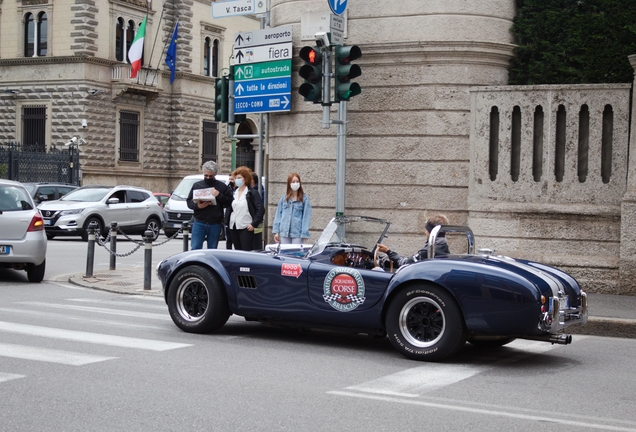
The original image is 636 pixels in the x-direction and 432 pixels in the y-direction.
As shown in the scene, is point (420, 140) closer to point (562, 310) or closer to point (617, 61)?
point (617, 61)

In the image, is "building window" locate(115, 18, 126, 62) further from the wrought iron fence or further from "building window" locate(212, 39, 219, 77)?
"building window" locate(212, 39, 219, 77)

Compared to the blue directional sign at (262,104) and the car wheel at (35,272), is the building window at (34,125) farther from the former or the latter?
the car wheel at (35,272)

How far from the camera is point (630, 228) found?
13891 mm

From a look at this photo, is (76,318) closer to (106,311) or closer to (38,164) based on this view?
(106,311)

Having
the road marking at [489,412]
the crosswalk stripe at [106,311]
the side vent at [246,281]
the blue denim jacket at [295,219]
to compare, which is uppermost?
the blue denim jacket at [295,219]

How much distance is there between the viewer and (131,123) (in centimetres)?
4625

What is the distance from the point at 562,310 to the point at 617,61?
7.37 metres

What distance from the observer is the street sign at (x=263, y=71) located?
16.5 metres

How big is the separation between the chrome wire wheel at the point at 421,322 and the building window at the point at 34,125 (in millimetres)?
38210

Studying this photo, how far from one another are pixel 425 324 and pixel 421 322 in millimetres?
40

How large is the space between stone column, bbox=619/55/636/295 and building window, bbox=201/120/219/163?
37.4m

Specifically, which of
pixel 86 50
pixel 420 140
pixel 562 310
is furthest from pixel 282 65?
pixel 86 50

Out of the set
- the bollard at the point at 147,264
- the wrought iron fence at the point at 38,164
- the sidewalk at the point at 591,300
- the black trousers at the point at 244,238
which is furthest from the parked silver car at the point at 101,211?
the black trousers at the point at 244,238

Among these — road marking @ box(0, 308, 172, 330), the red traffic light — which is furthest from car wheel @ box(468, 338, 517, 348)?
the red traffic light
